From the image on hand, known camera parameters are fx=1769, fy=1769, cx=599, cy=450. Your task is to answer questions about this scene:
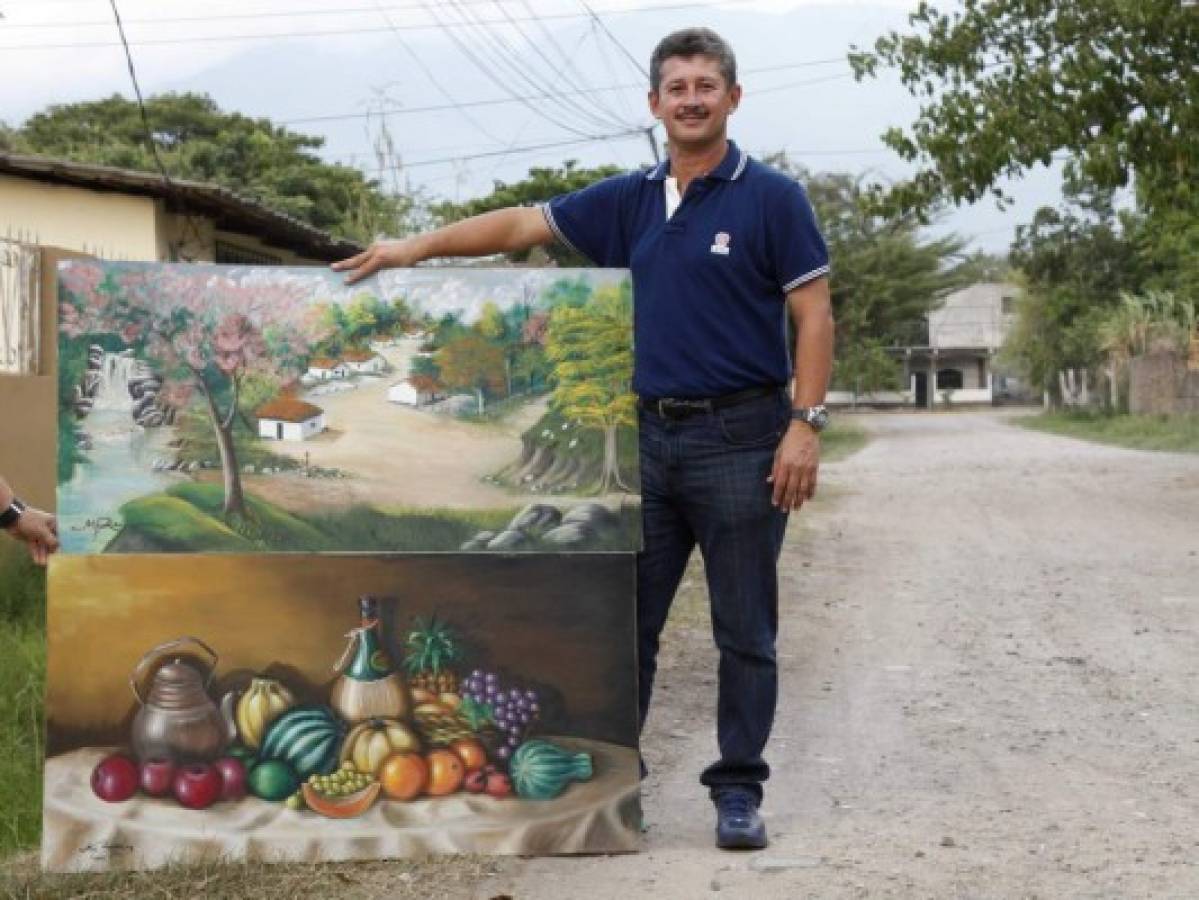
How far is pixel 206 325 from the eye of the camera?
4.59m

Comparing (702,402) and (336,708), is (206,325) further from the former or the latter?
(702,402)

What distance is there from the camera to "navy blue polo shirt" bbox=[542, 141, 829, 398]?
4.64 metres

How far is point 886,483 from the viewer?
2217 cm

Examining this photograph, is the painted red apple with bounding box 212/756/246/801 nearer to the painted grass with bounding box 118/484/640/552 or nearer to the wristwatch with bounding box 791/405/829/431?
the painted grass with bounding box 118/484/640/552

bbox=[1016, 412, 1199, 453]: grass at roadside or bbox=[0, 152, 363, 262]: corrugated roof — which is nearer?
bbox=[0, 152, 363, 262]: corrugated roof

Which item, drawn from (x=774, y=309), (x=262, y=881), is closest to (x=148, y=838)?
(x=262, y=881)

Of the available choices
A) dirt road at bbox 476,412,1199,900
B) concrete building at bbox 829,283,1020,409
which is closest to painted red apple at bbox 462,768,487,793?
dirt road at bbox 476,412,1199,900

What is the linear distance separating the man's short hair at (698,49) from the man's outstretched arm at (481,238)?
1.72 feet

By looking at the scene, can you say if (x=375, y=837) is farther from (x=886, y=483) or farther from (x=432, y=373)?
(x=886, y=483)

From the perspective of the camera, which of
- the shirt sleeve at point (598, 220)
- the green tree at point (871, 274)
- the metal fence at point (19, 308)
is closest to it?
the shirt sleeve at point (598, 220)

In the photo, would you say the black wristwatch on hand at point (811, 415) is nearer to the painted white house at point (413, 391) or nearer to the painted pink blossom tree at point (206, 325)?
the painted white house at point (413, 391)

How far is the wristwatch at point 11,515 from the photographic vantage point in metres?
4.47

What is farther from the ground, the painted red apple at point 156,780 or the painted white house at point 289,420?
the painted white house at point 289,420
